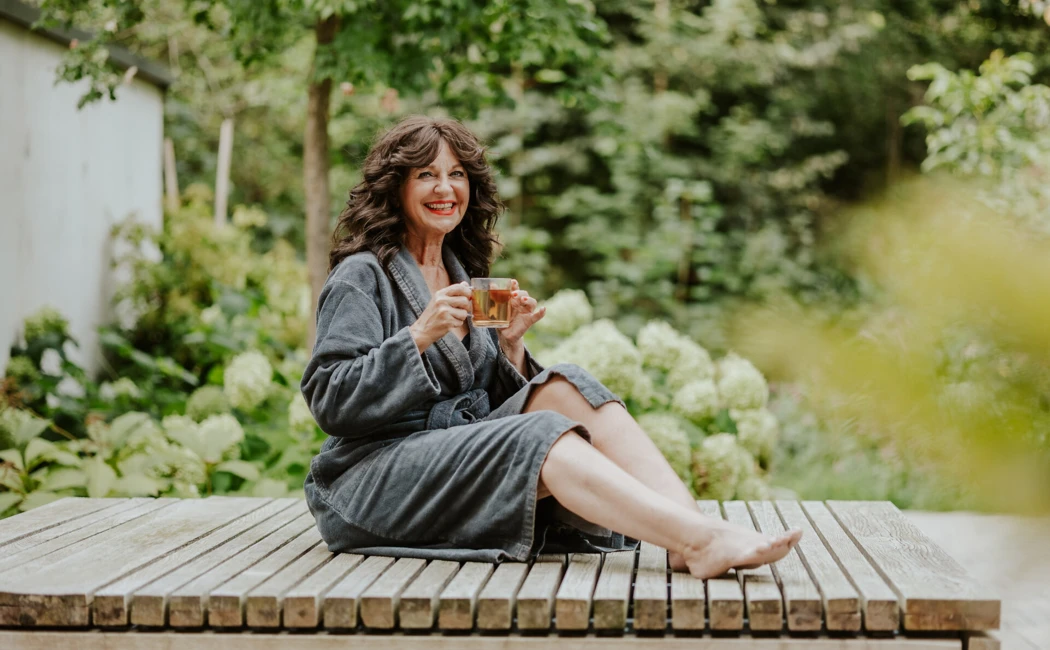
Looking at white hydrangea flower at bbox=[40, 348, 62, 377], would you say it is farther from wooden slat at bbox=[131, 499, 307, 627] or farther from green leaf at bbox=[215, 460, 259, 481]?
wooden slat at bbox=[131, 499, 307, 627]

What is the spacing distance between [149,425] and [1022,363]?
372cm

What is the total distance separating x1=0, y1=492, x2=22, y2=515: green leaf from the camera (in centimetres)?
344

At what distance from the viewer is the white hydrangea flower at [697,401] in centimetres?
422

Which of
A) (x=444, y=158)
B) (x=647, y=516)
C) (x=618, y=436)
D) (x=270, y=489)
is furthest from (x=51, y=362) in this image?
(x=647, y=516)

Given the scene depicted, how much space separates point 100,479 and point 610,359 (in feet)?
5.99

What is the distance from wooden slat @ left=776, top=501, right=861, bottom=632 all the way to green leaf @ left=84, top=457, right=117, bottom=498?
224 centimetres

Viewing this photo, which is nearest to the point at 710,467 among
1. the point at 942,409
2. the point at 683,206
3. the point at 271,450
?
the point at 271,450

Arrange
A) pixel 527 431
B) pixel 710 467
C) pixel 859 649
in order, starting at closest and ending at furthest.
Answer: pixel 859 649
pixel 527 431
pixel 710 467

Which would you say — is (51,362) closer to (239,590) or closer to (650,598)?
(239,590)

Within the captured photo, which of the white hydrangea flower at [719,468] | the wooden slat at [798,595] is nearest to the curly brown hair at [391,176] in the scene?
the wooden slat at [798,595]

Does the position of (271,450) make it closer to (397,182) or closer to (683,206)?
(397,182)

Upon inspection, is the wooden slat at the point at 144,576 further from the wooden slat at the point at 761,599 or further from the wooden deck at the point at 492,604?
the wooden slat at the point at 761,599

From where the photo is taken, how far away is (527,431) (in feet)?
7.57

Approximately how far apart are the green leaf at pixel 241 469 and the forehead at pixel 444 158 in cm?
162
